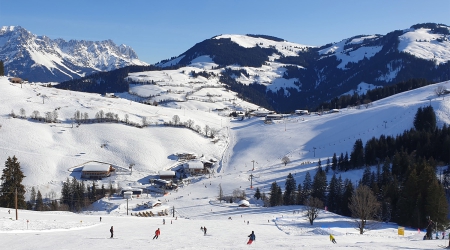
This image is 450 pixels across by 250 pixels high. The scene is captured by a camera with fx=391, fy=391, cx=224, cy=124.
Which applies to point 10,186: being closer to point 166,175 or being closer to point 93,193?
point 93,193

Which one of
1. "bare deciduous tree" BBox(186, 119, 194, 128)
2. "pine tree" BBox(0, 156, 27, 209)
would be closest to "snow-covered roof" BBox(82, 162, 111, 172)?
"pine tree" BBox(0, 156, 27, 209)

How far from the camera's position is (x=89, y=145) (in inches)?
4422

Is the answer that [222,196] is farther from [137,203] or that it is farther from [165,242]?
[165,242]

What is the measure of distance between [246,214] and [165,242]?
102ft

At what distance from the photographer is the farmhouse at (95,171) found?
9700 cm

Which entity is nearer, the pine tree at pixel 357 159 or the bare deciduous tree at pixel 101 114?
the pine tree at pixel 357 159

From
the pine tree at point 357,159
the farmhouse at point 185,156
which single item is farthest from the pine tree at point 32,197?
the pine tree at point 357,159

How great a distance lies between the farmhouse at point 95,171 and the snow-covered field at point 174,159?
7.13 feet

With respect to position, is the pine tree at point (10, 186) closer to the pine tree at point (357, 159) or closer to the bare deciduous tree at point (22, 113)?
the bare deciduous tree at point (22, 113)

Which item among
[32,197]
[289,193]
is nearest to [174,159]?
[32,197]

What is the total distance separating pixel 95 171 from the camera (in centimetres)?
9788

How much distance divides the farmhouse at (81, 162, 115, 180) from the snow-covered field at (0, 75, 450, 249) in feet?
7.13

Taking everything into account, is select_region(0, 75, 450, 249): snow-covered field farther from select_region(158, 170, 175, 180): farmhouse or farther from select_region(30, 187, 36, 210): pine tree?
select_region(30, 187, 36, 210): pine tree

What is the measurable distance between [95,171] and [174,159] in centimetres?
2380
